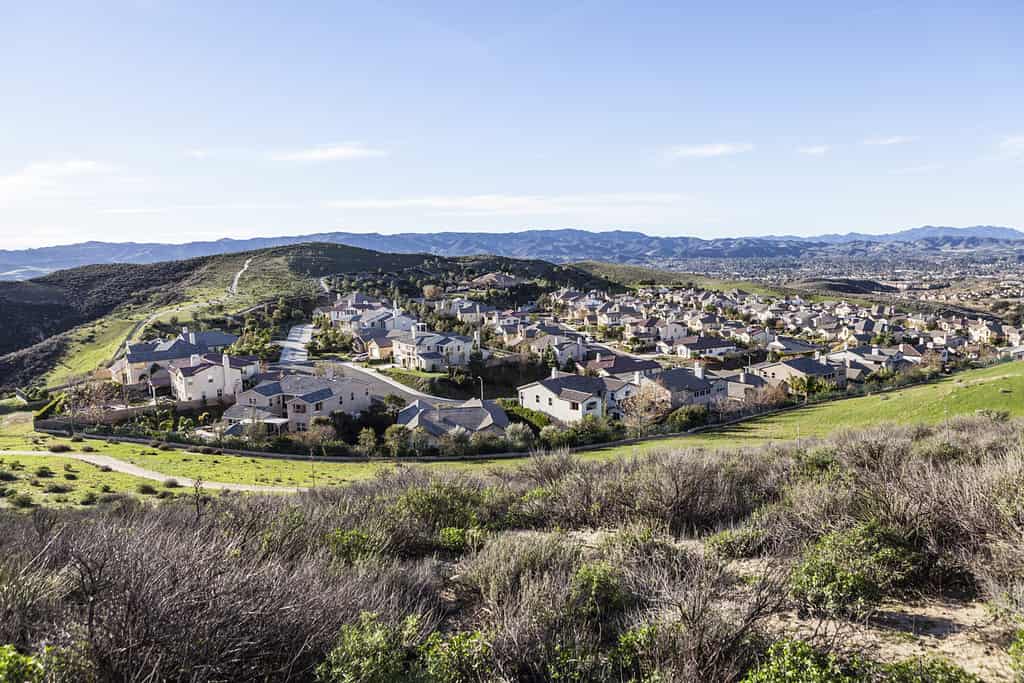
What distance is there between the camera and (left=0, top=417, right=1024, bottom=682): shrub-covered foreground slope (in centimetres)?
500

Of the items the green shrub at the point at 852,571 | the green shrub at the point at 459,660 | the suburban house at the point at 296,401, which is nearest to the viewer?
the green shrub at the point at 459,660

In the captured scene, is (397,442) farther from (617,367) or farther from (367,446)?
(617,367)

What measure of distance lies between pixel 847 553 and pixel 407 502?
7634mm

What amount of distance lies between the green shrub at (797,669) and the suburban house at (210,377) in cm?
4736

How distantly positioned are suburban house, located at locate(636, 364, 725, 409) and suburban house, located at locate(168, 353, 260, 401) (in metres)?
32.6

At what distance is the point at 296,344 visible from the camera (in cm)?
6469

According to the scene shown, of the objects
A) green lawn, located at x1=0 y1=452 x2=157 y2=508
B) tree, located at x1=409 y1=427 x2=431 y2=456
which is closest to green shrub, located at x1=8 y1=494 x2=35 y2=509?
green lawn, located at x1=0 y1=452 x2=157 y2=508

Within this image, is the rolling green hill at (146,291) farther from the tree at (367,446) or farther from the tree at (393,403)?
the tree at (367,446)

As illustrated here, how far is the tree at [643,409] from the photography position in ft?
124

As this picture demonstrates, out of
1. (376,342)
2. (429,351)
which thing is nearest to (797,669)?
(429,351)

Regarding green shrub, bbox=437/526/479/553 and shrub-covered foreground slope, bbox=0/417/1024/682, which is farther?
green shrub, bbox=437/526/479/553

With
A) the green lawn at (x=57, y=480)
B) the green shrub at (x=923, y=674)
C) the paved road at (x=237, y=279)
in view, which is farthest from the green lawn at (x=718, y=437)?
the paved road at (x=237, y=279)

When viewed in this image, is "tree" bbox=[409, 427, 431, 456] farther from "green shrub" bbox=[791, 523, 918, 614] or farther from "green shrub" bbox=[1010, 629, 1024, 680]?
"green shrub" bbox=[1010, 629, 1024, 680]

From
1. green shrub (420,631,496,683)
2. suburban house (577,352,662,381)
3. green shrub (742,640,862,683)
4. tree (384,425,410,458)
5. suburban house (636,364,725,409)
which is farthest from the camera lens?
suburban house (577,352,662,381)
